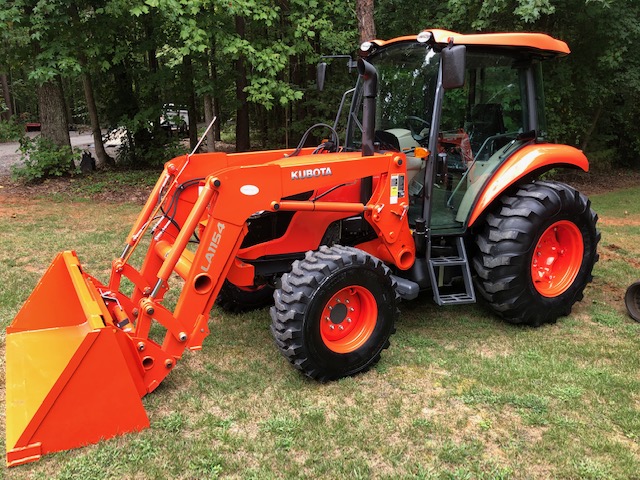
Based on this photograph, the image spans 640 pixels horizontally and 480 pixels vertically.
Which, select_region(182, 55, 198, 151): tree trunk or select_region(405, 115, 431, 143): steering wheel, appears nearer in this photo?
select_region(405, 115, 431, 143): steering wheel

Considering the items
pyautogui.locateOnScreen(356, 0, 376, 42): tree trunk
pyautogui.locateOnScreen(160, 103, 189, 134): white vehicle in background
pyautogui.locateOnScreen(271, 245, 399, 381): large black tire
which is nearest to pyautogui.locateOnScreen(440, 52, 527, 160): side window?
pyautogui.locateOnScreen(271, 245, 399, 381): large black tire

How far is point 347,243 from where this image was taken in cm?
428

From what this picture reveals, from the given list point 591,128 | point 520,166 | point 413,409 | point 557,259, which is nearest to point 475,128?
point 520,166

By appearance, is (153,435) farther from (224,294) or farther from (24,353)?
(224,294)

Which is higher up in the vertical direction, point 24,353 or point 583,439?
point 24,353

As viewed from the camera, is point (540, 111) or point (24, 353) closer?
point (24, 353)

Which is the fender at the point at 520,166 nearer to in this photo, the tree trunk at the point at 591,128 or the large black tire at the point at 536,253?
the large black tire at the point at 536,253

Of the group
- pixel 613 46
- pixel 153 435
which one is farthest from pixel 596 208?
pixel 153 435

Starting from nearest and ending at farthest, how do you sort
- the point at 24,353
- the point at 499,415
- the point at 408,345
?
the point at 499,415
the point at 24,353
the point at 408,345

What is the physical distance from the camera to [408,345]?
13.4 ft

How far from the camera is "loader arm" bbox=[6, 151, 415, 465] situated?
275 centimetres

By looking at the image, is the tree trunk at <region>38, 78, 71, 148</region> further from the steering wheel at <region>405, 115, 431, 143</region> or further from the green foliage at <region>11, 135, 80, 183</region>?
the steering wheel at <region>405, 115, 431, 143</region>

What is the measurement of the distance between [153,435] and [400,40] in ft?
11.1

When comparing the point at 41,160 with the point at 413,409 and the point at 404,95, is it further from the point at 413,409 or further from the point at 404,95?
the point at 413,409
